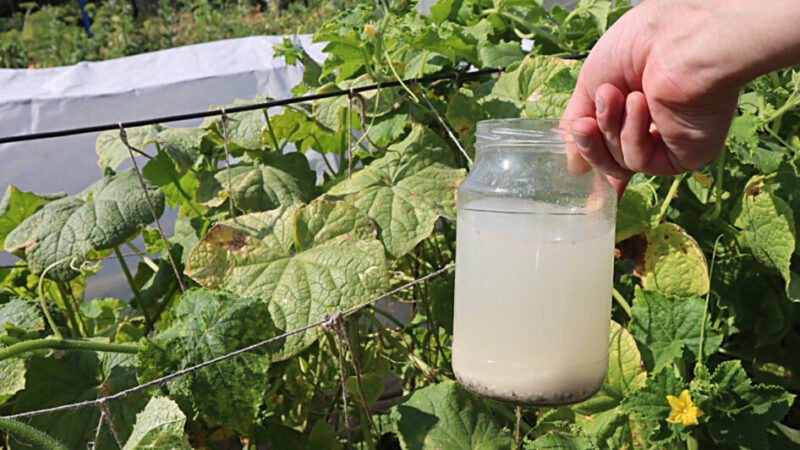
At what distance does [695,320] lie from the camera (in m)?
1.15

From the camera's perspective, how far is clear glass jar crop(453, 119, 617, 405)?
2.34 ft

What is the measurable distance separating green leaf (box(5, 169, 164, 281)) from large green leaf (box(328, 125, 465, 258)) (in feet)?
1.06

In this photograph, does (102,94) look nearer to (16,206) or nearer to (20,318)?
(16,206)

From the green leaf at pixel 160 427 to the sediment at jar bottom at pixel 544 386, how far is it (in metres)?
0.37

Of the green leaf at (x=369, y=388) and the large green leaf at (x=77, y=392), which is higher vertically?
the large green leaf at (x=77, y=392)

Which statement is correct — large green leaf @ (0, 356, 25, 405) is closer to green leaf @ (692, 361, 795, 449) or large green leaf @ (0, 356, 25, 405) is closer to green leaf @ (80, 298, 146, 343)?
green leaf @ (80, 298, 146, 343)

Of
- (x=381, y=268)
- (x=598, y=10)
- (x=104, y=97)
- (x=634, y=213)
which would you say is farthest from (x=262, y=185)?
(x=104, y=97)

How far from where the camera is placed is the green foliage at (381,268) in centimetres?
104

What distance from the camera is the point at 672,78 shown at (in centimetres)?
64

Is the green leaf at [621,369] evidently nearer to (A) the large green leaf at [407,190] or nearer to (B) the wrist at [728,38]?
(A) the large green leaf at [407,190]

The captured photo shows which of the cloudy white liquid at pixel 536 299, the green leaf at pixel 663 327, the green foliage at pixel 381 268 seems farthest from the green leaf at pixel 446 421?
the cloudy white liquid at pixel 536 299

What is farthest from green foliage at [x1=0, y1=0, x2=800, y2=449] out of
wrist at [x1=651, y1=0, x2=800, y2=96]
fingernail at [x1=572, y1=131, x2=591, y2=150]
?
wrist at [x1=651, y1=0, x2=800, y2=96]

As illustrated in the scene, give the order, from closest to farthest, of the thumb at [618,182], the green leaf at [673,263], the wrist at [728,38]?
1. the wrist at [728,38]
2. the thumb at [618,182]
3. the green leaf at [673,263]

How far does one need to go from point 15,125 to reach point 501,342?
6.36 feet
